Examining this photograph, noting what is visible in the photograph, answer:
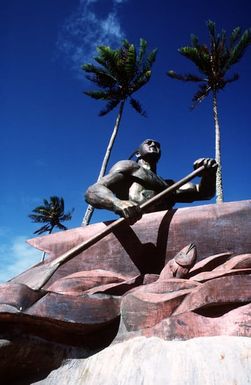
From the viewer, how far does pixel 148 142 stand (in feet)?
12.6

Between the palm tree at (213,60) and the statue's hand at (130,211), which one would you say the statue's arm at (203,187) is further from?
the palm tree at (213,60)

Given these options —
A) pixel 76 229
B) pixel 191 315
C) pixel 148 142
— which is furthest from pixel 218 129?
pixel 191 315

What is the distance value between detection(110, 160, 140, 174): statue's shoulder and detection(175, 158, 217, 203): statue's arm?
1.55ft

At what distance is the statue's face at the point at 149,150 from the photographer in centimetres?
376

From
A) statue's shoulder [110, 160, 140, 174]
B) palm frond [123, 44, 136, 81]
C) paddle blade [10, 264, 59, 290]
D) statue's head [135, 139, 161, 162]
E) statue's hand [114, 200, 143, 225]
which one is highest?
palm frond [123, 44, 136, 81]

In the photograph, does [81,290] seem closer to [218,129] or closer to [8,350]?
[8,350]

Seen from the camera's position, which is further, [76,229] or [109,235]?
[76,229]

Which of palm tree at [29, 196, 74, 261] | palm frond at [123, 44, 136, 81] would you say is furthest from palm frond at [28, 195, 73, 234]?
palm frond at [123, 44, 136, 81]

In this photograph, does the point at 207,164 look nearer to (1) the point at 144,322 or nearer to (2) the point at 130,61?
(1) the point at 144,322

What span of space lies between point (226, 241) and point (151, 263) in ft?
1.86

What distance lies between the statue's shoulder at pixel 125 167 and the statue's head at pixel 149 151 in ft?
1.09

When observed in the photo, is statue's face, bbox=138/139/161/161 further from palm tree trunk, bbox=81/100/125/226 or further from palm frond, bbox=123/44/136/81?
palm frond, bbox=123/44/136/81

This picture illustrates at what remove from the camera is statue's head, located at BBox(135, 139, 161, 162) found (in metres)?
3.76

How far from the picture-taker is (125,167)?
3.39 meters
